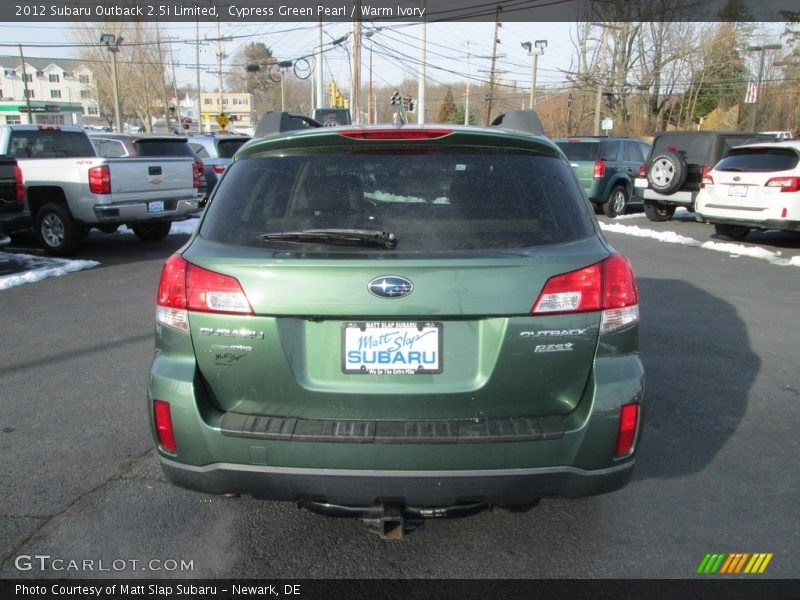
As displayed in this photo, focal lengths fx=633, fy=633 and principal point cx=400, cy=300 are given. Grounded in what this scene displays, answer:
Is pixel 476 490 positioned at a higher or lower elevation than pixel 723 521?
higher

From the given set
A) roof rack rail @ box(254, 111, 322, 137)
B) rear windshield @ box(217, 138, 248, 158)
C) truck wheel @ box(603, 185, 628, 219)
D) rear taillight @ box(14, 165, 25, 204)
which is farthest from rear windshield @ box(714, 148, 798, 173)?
rear taillight @ box(14, 165, 25, 204)

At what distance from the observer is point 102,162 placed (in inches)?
372

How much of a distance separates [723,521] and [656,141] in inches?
573

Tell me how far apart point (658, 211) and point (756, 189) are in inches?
181

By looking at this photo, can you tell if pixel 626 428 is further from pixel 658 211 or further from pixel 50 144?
pixel 658 211

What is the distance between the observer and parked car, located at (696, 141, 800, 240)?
10500mm

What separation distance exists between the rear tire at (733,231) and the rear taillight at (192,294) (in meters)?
12.3

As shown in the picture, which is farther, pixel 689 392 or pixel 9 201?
pixel 9 201

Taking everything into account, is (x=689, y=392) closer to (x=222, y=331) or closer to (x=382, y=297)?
(x=382, y=297)

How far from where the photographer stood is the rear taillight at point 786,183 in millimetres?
10422

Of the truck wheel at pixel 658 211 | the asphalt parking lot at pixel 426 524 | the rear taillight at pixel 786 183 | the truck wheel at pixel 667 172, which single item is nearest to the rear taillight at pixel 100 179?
the asphalt parking lot at pixel 426 524

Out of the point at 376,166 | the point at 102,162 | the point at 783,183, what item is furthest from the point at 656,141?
the point at 376,166

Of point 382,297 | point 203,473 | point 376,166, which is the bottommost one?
point 203,473

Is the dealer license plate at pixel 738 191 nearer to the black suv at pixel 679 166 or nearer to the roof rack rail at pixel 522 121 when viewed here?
the black suv at pixel 679 166
